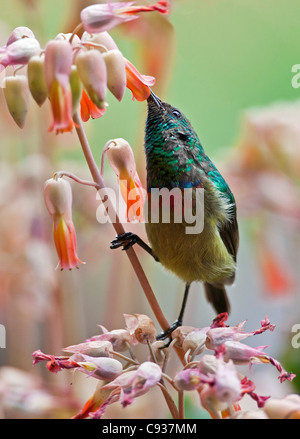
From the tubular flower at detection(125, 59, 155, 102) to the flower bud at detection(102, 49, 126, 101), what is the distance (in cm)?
5

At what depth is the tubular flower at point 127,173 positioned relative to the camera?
1.68ft

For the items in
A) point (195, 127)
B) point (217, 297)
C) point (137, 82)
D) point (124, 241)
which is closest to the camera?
point (137, 82)

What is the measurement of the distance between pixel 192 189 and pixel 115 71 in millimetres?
283

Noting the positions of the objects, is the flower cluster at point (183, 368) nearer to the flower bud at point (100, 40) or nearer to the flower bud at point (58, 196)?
the flower bud at point (58, 196)

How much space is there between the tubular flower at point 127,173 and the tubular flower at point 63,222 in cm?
5

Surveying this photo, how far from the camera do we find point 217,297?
888mm

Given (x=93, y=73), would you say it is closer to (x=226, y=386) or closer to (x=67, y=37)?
(x=67, y=37)

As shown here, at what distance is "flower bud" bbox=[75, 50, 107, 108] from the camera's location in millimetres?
419

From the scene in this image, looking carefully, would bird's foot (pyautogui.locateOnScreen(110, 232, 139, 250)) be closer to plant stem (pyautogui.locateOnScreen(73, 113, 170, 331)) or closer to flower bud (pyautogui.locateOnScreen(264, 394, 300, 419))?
plant stem (pyautogui.locateOnScreen(73, 113, 170, 331))

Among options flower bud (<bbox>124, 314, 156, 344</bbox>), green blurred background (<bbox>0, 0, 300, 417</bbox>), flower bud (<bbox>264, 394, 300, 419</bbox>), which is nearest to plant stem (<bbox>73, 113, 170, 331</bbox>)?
flower bud (<bbox>124, 314, 156, 344</bbox>)

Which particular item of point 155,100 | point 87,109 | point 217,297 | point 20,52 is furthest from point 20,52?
point 217,297

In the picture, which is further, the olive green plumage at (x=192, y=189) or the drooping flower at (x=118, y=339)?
the olive green plumage at (x=192, y=189)

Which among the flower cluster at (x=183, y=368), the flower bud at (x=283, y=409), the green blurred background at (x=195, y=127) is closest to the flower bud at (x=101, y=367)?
the flower cluster at (x=183, y=368)

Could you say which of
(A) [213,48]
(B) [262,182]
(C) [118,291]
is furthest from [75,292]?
(A) [213,48]
